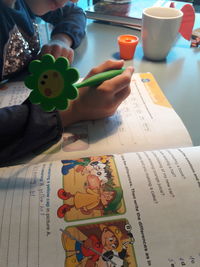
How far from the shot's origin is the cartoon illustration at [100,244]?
0.24 metres

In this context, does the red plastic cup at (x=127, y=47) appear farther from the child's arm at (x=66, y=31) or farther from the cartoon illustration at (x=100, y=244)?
the cartoon illustration at (x=100, y=244)

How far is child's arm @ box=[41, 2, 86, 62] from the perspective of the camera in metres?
0.58

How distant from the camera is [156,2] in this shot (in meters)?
0.87

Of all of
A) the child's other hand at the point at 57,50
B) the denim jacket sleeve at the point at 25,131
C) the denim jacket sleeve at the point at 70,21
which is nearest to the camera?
the denim jacket sleeve at the point at 25,131

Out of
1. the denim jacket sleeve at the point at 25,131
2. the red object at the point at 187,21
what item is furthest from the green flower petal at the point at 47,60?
the red object at the point at 187,21

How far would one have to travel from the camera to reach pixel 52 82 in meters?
0.29

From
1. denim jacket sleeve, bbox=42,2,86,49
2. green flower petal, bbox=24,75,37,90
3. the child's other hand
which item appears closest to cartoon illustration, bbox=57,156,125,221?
green flower petal, bbox=24,75,37,90

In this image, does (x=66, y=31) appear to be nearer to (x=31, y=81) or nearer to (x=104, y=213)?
(x=31, y=81)

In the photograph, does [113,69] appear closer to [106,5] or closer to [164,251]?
[164,251]

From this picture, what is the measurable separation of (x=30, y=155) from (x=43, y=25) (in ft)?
1.97

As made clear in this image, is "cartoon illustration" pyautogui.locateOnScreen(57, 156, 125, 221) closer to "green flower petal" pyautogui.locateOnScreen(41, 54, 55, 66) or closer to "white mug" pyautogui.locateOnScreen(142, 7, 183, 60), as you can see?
"green flower petal" pyautogui.locateOnScreen(41, 54, 55, 66)

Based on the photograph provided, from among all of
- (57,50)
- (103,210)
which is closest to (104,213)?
(103,210)

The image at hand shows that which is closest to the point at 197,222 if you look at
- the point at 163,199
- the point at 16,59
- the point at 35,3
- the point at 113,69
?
the point at 163,199

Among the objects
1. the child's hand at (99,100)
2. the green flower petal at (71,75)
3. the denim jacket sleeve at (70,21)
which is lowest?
the child's hand at (99,100)
